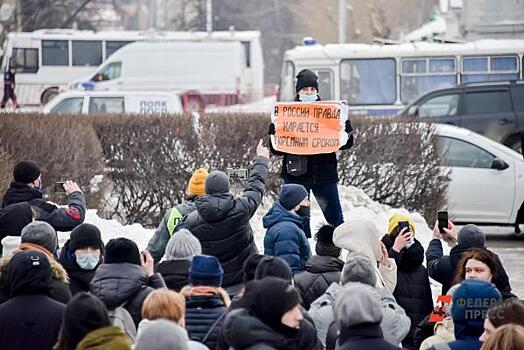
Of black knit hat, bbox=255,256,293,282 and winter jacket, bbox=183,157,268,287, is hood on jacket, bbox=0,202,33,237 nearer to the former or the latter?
winter jacket, bbox=183,157,268,287

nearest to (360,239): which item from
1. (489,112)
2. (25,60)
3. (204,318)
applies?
(204,318)

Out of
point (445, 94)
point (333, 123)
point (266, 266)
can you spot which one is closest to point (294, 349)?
point (266, 266)

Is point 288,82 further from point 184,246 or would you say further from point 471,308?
point 471,308

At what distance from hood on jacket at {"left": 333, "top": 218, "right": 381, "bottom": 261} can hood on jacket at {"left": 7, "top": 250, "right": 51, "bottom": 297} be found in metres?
1.98

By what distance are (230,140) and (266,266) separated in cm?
881

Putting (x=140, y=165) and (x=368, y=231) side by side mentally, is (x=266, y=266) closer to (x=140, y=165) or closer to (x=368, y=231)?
(x=368, y=231)

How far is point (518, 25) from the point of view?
1368 inches

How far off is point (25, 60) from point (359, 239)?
1548 inches

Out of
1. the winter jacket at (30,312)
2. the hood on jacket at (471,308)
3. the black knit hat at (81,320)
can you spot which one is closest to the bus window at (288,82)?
the winter jacket at (30,312)

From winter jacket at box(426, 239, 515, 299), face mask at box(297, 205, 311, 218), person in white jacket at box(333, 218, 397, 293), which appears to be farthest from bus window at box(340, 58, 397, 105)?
person in white jacket at box(333, 218, 397, 293)

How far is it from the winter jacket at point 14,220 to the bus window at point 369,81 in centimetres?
2142

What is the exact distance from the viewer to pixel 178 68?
43562 millimetres

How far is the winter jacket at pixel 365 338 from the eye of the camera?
6328mm

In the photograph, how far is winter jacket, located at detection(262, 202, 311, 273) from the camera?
931 cm
